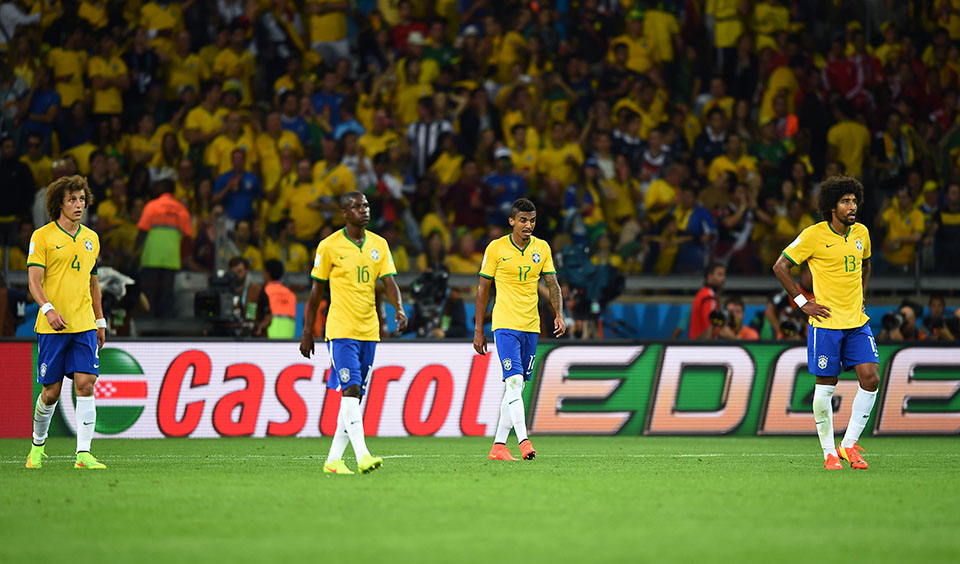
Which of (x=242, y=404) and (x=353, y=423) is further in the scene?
(x=242, y=404)

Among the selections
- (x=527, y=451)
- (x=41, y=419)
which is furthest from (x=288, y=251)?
(x=41, y=419)

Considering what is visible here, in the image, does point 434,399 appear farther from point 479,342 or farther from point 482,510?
point 482,510

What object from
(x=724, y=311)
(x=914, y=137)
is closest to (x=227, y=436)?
(x=724, y=311)

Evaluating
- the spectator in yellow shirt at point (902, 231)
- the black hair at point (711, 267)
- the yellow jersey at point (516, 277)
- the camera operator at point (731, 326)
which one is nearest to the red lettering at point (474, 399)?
the camera operator at point (731, 326)

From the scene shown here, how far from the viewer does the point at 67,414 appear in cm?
1716

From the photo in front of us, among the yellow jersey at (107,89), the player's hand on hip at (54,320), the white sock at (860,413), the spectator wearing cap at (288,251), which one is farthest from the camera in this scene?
the yellow jersey at (107,89)

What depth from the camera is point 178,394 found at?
17.2 meters

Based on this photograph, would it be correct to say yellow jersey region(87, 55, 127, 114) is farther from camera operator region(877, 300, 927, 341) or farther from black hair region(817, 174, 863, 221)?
black hair region(817, 174, 863, 221)

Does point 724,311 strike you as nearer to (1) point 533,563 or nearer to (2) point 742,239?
(2) point 742,239

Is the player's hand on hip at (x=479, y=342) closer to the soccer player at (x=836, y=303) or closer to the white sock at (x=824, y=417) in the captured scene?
the soccer player at (x=836, y=303)

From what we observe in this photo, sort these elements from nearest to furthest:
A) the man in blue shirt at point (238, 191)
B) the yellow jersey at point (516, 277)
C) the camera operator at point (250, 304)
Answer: the yellow jersey at point (516, 277), the camera operator at point (250, 304), the man in blue shirt at point (238, 191)

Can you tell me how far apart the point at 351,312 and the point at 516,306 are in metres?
2.58

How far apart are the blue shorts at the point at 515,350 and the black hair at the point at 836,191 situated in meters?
3.16

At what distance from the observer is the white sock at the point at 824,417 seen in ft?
38.9
